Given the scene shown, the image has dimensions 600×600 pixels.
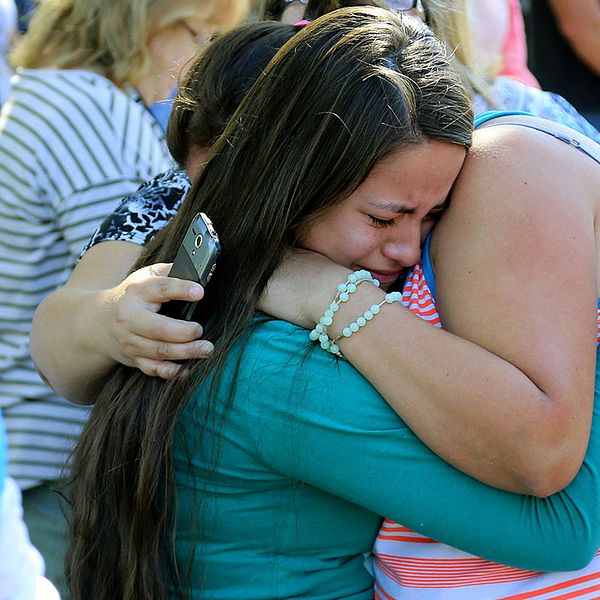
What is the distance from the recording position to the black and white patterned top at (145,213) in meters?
1.98

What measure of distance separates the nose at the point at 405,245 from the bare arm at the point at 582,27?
2.20 m

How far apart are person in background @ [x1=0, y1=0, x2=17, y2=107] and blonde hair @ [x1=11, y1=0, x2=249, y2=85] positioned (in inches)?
41.6

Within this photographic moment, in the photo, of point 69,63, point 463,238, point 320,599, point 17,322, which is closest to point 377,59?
point 463,238

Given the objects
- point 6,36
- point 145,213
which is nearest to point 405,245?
point 145,213

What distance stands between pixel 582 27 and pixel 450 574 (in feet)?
Answer: 8.32

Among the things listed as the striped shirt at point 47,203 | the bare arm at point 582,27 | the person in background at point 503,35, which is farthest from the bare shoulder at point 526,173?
the bare arm at point 582,27

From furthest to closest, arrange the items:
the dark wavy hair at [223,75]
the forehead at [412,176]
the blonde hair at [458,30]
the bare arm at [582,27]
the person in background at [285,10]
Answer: the bare arm at [582,27] → the blonde hair at [458,30] → the person in background at [285,10] → the dark wavy hair at [223,75] → the forehead at [412,176]

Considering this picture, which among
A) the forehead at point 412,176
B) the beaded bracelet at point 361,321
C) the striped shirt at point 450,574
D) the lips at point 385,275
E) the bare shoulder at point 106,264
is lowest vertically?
the striped shirt at point 450,574

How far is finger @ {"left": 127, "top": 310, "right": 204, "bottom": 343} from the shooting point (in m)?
1.54

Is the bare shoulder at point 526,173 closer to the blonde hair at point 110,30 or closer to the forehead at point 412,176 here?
the forehead at point 412,176

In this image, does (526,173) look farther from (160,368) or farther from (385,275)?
(160,368)

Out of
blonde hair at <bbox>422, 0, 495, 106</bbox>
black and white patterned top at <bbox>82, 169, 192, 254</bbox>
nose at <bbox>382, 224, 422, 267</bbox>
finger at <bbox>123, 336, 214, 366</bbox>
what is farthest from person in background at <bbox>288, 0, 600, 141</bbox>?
finger at <bbox>123, 336, 214, 366</bbox>

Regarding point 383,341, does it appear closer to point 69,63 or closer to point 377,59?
point 377,59

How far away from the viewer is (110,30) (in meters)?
2.91
